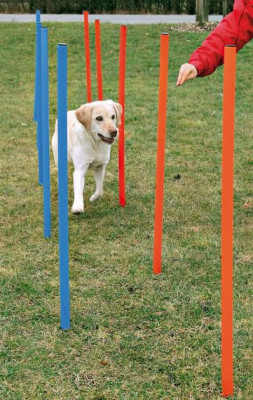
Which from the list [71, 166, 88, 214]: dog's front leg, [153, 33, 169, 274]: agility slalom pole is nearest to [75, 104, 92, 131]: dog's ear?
[71, 166, 88, 214]: dog's front leg

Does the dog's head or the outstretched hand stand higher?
the outstretched hand

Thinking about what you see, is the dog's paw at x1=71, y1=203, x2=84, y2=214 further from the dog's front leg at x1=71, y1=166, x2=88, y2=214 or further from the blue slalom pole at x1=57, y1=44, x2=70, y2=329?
the blue slalom pole at x1=57, y1=44, x2=70, y2=329

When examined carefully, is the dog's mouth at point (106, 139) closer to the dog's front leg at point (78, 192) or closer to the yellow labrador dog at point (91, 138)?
the yellow labrador dog at point (91, 138)

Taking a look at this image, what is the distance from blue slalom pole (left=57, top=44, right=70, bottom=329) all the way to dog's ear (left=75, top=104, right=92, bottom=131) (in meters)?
1.95

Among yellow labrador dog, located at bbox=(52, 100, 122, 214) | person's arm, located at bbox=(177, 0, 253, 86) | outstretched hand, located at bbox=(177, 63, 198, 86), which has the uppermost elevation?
person's arm, located at bbox=(177, 0, 253, 86)

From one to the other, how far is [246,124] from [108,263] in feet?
15.2

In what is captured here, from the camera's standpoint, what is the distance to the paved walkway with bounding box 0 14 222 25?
17.4 meters

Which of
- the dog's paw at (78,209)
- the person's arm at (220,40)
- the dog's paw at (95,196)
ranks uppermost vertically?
the person's arm at (220,40)

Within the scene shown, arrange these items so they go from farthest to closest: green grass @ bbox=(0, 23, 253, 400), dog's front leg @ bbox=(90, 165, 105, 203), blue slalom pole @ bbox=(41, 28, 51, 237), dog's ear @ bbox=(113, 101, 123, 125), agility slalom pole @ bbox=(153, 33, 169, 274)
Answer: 1. dog's front leg @ bbox=(90, 165, 105, 203)
2. dog's ear @ bbox=(113, 101, 123, 125)
3. blue slalom pole @ bbox=(41, 28, 51, 237)
4. agility slalom pole @ bbox=(153, 33, 169, 274)
5. green grass @ bbox=(0, 23, 253, 400)

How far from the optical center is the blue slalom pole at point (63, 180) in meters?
3.59

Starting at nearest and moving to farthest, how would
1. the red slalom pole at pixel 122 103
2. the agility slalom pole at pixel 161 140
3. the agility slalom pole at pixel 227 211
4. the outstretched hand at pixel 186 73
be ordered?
the agility slalom pole at pixel 227 211, the outstretched hand at pixel 186 73, the agility slalom pole at pixel 161 140, the red slalom pole at pixel 122 103

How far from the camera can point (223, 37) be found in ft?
13.5

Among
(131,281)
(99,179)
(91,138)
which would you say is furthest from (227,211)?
(99,179)

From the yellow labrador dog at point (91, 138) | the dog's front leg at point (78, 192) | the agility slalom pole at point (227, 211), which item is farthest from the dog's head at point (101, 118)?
the agility slalom pole at point (227, 211)
